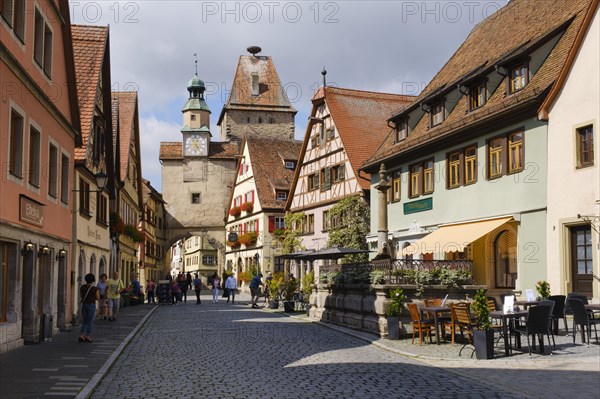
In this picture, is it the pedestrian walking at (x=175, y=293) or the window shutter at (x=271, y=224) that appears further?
the window shutter at (x=271, y=224)

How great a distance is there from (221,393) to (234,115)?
78.3 meters

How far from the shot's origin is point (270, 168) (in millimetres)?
60781

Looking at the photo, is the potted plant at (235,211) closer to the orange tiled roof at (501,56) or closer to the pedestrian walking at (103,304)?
the orange tiled roof at (501,56)

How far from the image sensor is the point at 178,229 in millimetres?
74688

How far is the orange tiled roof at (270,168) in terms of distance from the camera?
5872 cm

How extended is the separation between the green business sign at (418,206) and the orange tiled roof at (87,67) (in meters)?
13.5

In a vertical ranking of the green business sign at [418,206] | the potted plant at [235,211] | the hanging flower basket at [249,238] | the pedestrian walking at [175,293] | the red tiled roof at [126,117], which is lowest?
the pedestrian walking at [175,293]

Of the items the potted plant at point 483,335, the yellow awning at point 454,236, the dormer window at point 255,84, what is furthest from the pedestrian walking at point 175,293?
the dormer window at point 255,84

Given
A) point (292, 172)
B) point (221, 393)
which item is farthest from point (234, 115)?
point (221, 393)

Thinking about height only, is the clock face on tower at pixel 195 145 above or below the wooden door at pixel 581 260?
above

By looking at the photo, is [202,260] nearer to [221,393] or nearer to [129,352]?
[129,352]

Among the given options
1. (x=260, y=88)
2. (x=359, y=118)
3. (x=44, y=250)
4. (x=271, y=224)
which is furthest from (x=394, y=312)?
(x=260, y=88)

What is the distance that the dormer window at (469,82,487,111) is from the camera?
87.8 feet

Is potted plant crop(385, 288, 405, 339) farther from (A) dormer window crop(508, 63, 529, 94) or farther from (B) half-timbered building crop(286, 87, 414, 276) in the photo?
(B) half-timbered building crop(286, 87, 414, 276)
